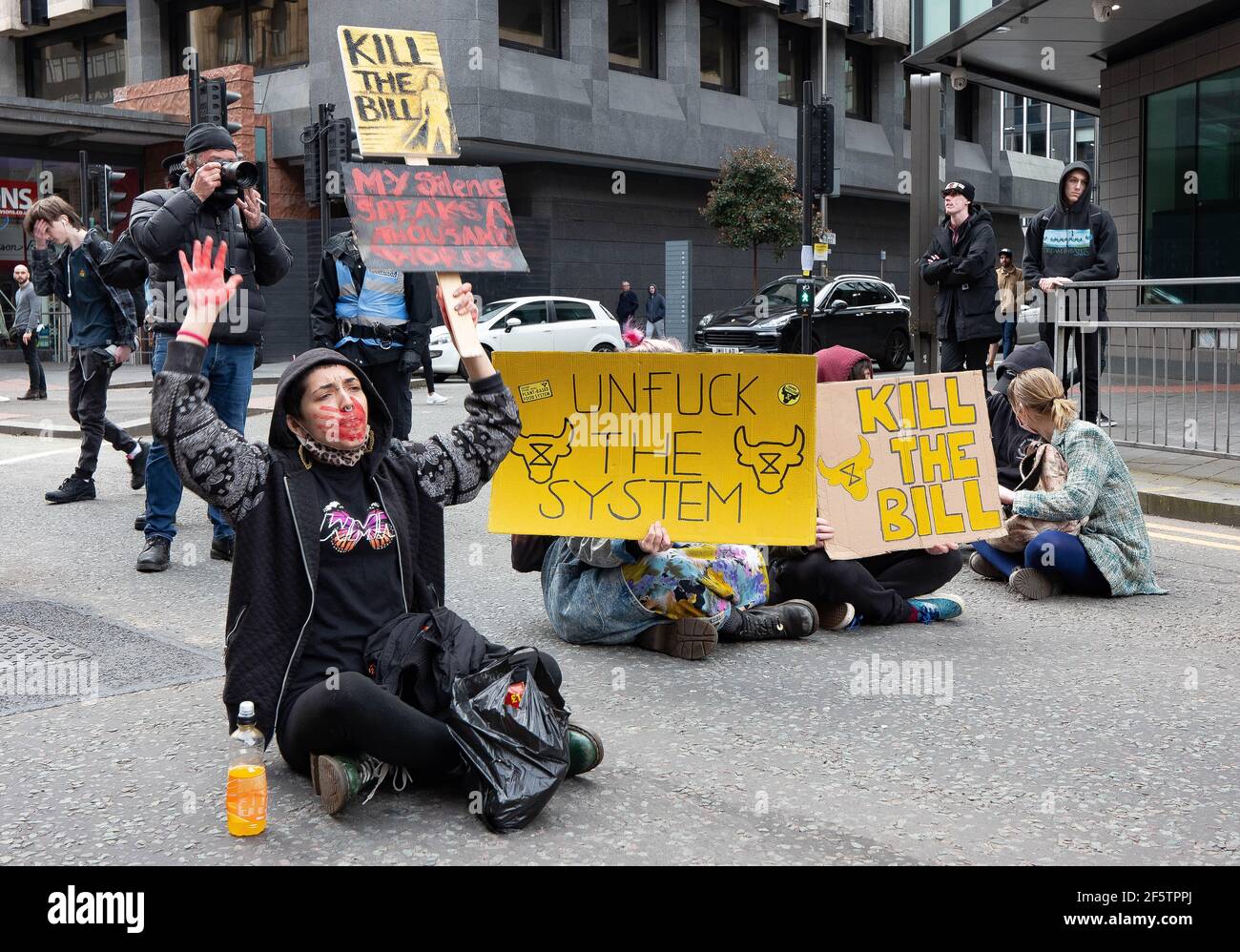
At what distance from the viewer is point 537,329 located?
76.7ft

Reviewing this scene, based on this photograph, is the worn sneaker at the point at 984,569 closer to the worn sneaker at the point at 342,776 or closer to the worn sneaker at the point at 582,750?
the worn sneaker at the point at 582,750

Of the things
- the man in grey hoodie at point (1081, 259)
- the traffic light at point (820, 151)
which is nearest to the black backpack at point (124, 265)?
the man in grey hoodie at point (1081, 259)

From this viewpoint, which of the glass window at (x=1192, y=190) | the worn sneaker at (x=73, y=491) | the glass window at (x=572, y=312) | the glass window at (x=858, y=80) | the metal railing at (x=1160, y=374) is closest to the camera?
the worn sneaker at (x=73, y=491)

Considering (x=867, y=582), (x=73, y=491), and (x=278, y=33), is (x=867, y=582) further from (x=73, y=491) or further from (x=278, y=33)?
(x=278, y=33)

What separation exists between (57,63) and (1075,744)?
36.9 m

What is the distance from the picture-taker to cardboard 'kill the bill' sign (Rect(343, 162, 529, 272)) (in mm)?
4465

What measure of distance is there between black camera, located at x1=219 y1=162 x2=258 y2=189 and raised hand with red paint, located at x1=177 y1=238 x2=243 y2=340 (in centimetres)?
285

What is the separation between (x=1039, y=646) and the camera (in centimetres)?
562

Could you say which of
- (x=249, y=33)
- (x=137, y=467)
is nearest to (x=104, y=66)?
(x=249, y=33)

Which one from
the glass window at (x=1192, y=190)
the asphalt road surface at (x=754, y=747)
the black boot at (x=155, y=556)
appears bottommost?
the asphalt road surface at (x=754, y=747)

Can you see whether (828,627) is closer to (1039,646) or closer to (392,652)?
(1039,646)

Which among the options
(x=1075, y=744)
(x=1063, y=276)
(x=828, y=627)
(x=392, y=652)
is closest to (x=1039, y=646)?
(x=828, y=627)

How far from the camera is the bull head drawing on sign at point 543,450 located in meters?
5.31

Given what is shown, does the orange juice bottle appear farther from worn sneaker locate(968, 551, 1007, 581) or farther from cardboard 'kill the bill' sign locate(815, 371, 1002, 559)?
worn sneaker locate(968, 551, 1007, 581)
